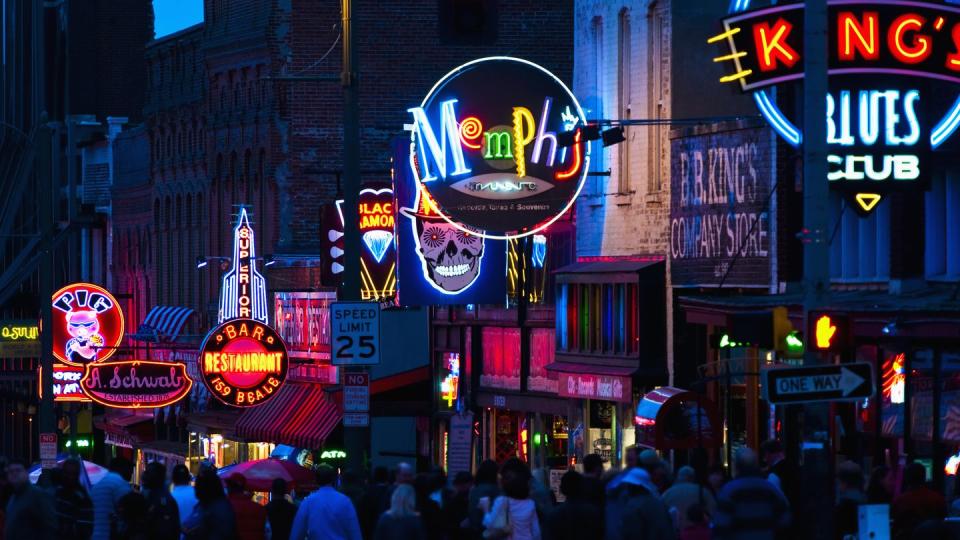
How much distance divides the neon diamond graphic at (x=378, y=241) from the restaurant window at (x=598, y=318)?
15.9 ft

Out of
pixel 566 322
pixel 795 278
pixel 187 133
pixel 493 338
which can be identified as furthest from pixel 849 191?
pixel 187 133

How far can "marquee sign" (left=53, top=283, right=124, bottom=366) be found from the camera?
54312 mm

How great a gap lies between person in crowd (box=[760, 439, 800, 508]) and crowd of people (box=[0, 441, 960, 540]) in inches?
0.7

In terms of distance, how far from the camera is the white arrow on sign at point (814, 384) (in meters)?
18.1

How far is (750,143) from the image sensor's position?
31719mm

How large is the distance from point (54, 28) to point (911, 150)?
203ft

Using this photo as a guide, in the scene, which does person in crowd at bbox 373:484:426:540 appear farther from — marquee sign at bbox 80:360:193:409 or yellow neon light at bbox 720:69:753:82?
marquee sign at bbox 80:360:193:409

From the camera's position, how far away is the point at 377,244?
41.8 meters

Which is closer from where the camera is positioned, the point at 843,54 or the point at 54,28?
the point at 843,54

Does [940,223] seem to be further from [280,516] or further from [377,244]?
[377,244]

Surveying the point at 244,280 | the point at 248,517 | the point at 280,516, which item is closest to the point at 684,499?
the point at 248,517

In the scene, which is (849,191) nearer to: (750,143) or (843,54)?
(843,54)

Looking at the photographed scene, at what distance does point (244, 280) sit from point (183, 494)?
2715 cm

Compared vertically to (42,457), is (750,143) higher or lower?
higher
